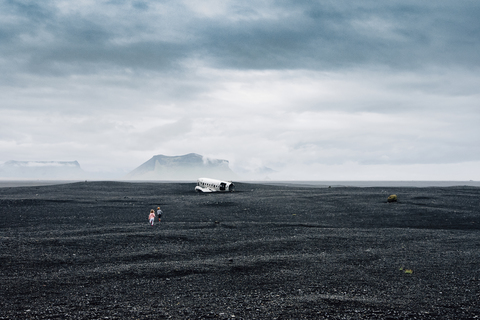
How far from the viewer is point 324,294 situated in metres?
10.5

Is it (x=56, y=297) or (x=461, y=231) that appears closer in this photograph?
(x=56, y=297)

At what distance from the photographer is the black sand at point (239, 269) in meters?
9.33

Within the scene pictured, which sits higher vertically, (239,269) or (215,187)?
(215,187)

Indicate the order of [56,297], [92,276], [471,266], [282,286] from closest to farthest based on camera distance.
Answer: [56,297], [282,286], [92,276], [471,266]

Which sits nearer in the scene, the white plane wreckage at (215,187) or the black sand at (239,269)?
the black sand at (239,269)

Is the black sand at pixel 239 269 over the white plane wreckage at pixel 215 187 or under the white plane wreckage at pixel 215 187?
under

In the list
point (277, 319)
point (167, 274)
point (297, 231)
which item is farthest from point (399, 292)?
point (297, 231)

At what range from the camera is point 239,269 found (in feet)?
43.5

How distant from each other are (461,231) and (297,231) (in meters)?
11.3

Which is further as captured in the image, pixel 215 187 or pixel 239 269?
pixel 215 187

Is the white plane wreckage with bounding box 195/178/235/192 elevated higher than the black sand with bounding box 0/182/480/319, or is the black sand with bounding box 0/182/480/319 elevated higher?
the white plane wreckage with bounding box 195/178/235/192

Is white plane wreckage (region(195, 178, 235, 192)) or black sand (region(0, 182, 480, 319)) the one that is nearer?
black sand (region(0, 182, 480, 319))

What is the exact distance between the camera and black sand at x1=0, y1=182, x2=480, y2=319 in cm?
933

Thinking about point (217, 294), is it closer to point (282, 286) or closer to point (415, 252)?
point (282, 286)
